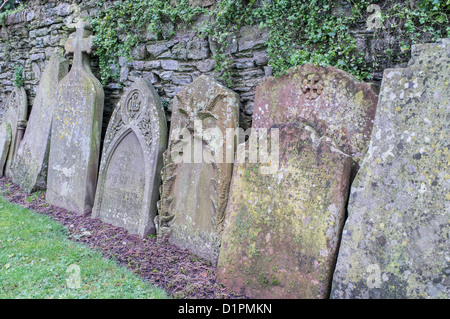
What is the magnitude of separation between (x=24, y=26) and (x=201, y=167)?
213 inches

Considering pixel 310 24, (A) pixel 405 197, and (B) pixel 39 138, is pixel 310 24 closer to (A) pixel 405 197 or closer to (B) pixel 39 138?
(A) pixel 405 197

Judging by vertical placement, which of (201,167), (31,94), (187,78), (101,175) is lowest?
(101,175)

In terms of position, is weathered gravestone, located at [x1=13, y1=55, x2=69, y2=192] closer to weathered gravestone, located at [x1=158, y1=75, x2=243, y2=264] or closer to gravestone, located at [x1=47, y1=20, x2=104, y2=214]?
gravestone, located at [x1=47, y1=20, x2=104, y2=214]

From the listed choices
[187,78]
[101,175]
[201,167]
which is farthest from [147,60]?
[201,167]

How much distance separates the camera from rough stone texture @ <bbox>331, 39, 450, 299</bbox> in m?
2.17

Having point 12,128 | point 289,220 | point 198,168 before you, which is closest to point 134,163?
point 198,168

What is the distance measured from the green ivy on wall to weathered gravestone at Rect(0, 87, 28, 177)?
3.11m

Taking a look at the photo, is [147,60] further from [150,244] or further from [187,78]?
[150,244]

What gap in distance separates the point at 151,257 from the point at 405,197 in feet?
7.67

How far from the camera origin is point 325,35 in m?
3.19

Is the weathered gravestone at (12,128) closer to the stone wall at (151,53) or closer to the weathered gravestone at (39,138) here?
the stone wall at (151,53)

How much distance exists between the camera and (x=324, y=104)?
290 centimetres

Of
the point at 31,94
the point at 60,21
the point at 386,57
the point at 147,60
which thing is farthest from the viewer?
the point at 31,94

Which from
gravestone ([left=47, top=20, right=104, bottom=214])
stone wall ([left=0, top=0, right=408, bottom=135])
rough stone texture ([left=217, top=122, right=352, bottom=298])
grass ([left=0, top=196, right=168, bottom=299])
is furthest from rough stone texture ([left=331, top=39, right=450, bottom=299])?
gravestone ([left=47, top=20, right=104, bottom=214])
